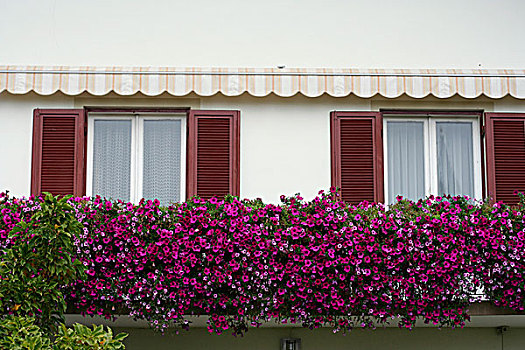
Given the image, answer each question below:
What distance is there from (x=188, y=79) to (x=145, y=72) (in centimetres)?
64

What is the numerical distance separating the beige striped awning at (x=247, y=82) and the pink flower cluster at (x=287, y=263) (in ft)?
7.53

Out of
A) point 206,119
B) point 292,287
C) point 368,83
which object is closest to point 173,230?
point 292,287

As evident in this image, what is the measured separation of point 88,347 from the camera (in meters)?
11.3

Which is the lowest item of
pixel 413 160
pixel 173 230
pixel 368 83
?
pixel 173 230

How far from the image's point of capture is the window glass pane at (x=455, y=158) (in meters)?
15.6

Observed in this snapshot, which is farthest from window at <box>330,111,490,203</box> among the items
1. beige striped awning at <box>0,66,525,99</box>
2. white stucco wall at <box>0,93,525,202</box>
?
beige striped awning at <box>0,66,525,99</box>

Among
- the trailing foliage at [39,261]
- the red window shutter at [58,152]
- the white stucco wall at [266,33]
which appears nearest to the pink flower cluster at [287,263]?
the trailing foliage at [39,261]

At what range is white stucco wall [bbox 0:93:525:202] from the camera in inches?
602

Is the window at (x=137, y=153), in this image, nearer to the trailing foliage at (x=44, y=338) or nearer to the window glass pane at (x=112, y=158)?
the window glass pane at (x=112, y=158)

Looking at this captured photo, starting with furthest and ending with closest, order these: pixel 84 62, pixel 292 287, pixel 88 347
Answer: pixel 84 62 → pixel 292 287 → pixel 88 347

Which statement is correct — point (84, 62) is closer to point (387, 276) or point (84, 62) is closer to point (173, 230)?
point (173, 230)

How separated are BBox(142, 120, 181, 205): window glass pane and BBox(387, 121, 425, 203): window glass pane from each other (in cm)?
323

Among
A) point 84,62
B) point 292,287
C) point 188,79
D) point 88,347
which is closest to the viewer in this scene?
point 88,347

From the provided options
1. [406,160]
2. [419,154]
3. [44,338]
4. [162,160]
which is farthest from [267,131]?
[44,338]
